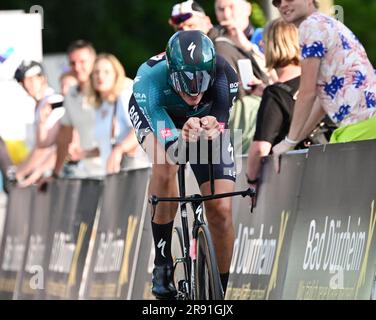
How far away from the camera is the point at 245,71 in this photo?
464 inches

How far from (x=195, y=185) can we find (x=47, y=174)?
20.5 feet

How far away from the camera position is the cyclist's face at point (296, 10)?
10367 mm

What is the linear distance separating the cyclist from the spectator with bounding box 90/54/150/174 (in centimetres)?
461

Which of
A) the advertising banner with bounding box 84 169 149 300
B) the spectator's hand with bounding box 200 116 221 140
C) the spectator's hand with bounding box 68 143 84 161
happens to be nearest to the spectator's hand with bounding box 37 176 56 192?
the spectator's hand with bounding box 68 143 84 161

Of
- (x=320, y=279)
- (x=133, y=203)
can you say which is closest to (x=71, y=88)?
(x=133, y=203)

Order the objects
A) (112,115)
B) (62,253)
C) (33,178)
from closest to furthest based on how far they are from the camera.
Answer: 1. (112,115)
2. (62,253)
3. (33,178)

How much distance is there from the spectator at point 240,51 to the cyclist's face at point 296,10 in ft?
4.75

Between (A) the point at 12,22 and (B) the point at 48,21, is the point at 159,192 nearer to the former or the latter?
(A) the point at 12,22

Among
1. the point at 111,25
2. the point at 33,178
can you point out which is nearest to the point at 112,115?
the point at 33,178

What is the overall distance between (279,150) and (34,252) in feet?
21.3

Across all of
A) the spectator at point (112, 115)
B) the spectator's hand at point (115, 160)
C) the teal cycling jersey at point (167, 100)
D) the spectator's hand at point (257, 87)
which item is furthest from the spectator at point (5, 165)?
the teal cycling jersey at point (167, 100)

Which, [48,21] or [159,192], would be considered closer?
[159,192]

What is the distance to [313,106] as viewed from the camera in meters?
9.98

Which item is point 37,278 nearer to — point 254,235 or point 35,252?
point 35,252
